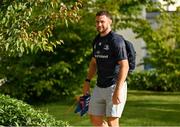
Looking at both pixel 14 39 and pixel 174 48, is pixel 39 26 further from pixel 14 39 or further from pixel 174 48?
pixel 174 48

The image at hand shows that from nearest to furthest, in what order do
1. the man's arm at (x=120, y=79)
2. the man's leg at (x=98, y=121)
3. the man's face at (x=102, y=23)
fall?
the man's arm at (x=120, y=79) → the man's face at (x=102, y=23) → the man's leg at (x=98, y=121)

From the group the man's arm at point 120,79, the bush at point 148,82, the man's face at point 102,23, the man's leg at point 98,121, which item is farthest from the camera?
the bush at point 148,82

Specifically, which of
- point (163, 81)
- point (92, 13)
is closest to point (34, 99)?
point (92, 13)

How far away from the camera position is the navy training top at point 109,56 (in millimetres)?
7277

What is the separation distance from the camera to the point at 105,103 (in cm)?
753

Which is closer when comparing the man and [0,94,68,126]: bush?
the man

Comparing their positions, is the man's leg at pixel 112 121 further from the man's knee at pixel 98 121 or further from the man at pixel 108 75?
the man's knee at pixel 98 121

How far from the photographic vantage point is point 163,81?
25094mm

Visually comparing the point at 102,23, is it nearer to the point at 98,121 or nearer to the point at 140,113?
the point at 98,121

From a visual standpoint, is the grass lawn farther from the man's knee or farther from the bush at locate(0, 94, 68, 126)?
the man's knee

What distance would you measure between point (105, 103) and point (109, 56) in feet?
2.19

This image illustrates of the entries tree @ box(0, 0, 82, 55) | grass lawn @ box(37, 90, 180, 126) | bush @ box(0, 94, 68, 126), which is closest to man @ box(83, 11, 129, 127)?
bush @ box(0, 94, 68, 126)

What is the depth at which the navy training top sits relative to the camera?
23.9 feet

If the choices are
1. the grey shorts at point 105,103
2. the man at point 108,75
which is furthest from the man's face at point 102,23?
the grey shorts at point 105,103
